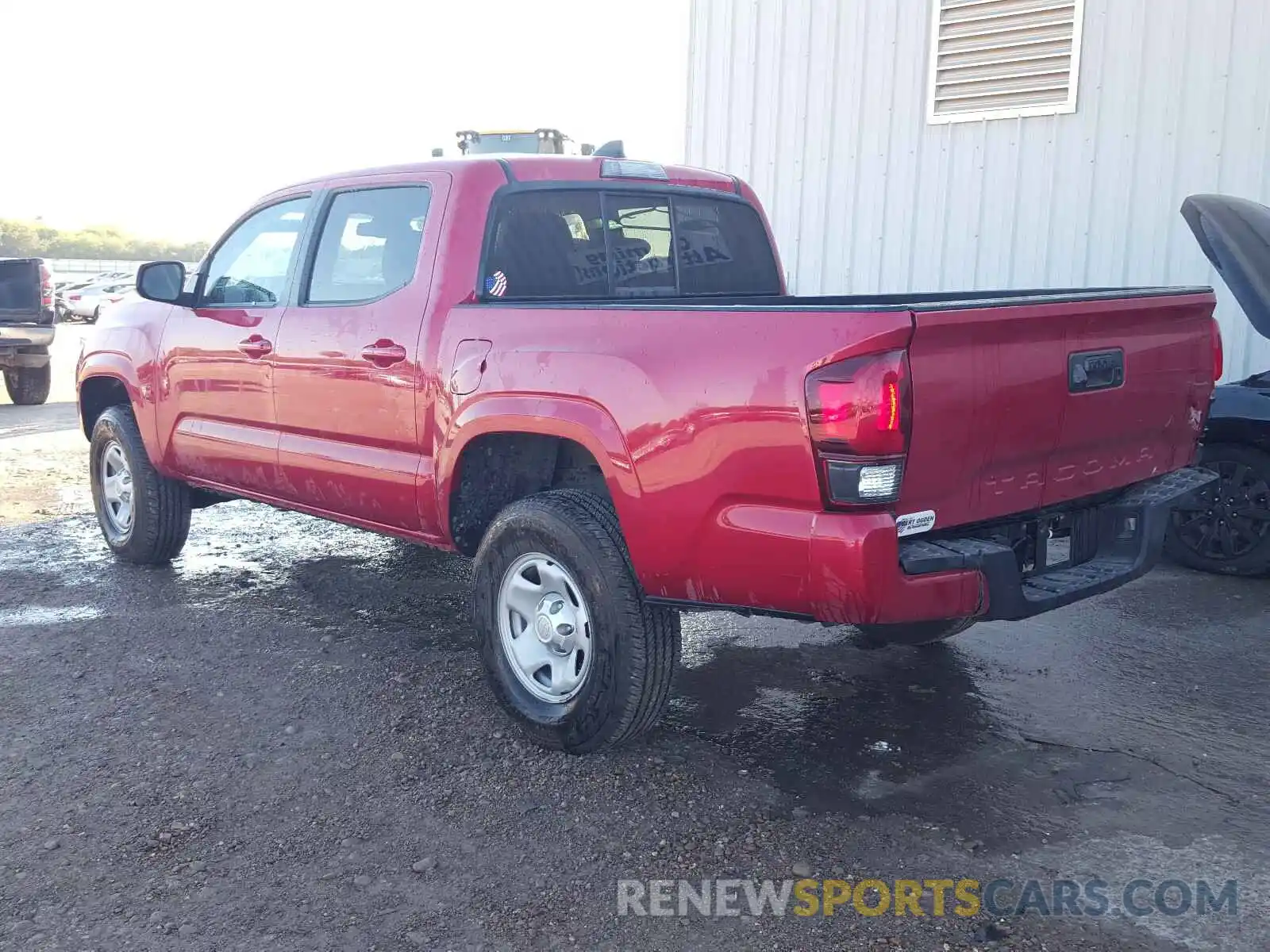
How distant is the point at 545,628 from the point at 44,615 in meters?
2.69

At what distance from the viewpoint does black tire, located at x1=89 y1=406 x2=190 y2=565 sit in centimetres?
575

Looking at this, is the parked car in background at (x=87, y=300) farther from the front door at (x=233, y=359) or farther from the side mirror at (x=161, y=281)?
the side mirror at (x=161, y=281)

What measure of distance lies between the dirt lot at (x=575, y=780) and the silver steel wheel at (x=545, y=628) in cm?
24

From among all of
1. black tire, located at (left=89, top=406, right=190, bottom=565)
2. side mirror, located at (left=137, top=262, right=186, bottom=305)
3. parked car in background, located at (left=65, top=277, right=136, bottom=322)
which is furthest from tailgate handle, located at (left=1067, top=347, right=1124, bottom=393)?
parked car in background, located at (left=65, top=277, right=136, bottom=322)

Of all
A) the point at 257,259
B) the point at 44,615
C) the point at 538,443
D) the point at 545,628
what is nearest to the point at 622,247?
the point at 538,443

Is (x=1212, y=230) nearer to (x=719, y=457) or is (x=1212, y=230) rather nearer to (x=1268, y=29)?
(x=1268, y=29)

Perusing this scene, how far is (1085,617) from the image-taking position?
17.4ft

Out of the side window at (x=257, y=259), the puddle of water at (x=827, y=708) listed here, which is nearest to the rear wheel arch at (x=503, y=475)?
the puddle of water at (x=827, y=708)

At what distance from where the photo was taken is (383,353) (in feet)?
13.5

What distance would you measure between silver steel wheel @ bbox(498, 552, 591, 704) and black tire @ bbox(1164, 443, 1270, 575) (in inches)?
138

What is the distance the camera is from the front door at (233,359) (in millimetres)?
4832

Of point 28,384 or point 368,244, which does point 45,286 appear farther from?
point 368,244

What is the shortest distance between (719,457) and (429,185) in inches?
70.1

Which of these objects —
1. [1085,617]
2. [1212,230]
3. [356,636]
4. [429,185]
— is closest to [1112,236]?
[1212,230]
